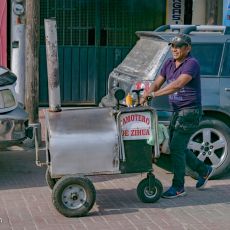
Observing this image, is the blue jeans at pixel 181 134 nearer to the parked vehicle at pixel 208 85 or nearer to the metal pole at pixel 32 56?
the parked vehicle at pixel 208 85

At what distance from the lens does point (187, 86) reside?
22.8 feet

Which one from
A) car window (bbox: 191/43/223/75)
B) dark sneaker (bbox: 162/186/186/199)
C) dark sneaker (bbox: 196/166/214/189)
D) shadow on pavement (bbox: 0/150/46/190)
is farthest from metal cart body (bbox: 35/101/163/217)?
car window (bbox: 191/43/223/75)

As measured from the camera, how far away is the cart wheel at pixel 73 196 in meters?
6.38

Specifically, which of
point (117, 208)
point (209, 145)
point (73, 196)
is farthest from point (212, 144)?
point (73, 196)

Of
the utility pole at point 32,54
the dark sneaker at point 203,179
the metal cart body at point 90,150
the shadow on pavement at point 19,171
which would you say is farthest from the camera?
the utility pole at point 32,54

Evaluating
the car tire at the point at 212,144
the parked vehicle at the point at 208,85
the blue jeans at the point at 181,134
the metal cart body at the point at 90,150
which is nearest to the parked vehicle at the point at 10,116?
the metal cart body at the point at 90,150

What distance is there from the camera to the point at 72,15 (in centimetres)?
1280

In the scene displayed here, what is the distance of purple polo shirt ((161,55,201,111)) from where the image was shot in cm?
685

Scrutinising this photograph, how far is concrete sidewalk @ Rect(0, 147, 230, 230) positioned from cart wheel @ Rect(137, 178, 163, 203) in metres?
0.07

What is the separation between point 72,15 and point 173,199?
259 inches

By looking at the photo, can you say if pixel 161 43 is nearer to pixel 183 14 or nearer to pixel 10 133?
pixel 10 133

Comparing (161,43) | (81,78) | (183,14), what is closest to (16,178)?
(161,43)

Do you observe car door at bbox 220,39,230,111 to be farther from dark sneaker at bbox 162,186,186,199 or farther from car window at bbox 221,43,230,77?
dark sneaker at bbox 162,186,186,199

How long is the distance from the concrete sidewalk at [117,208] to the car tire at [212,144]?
0.70ft
